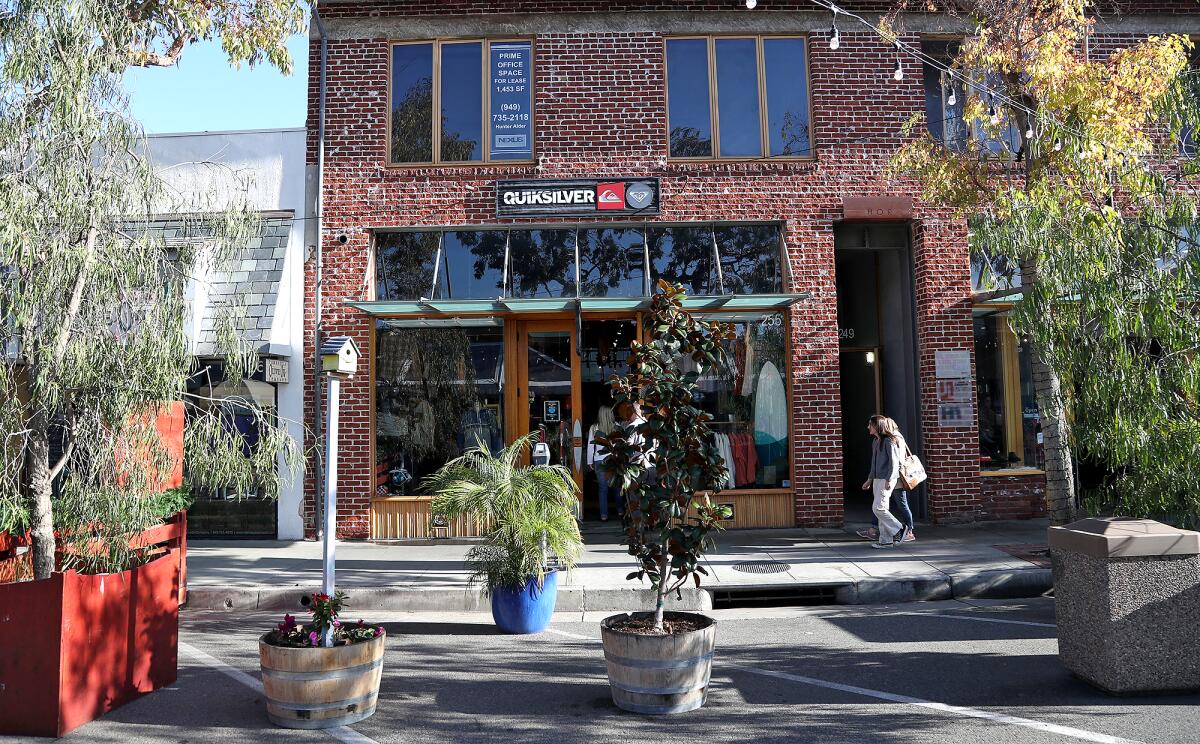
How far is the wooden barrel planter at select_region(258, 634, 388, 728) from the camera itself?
4.92 metres

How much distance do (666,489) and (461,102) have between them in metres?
8.51

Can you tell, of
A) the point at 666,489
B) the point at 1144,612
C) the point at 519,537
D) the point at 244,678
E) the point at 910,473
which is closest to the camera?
the point at 1144,612

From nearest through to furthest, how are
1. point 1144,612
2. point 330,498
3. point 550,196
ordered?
point 1144,612
point 330,498
point 550,196

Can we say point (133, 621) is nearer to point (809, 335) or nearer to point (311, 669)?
point (311, 669)

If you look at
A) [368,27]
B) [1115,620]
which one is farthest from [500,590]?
[368,27]

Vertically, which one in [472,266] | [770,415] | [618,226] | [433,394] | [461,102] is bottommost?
[770,415]

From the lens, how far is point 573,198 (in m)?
11.9

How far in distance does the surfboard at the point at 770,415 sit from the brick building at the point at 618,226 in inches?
1.1

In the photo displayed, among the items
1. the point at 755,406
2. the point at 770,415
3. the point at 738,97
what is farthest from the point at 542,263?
the point at 770,415

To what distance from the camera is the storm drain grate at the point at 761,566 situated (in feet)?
29.6

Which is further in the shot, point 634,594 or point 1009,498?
point 1009,498

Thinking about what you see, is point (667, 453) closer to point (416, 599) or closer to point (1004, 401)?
point (416, 599)

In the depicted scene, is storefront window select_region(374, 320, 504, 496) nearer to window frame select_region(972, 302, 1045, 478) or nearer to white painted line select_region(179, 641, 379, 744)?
white painted line select_region(179, 641, 379, 744)

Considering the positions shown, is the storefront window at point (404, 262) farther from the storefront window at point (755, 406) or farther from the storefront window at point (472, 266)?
the storefront window at point (755, 406)
